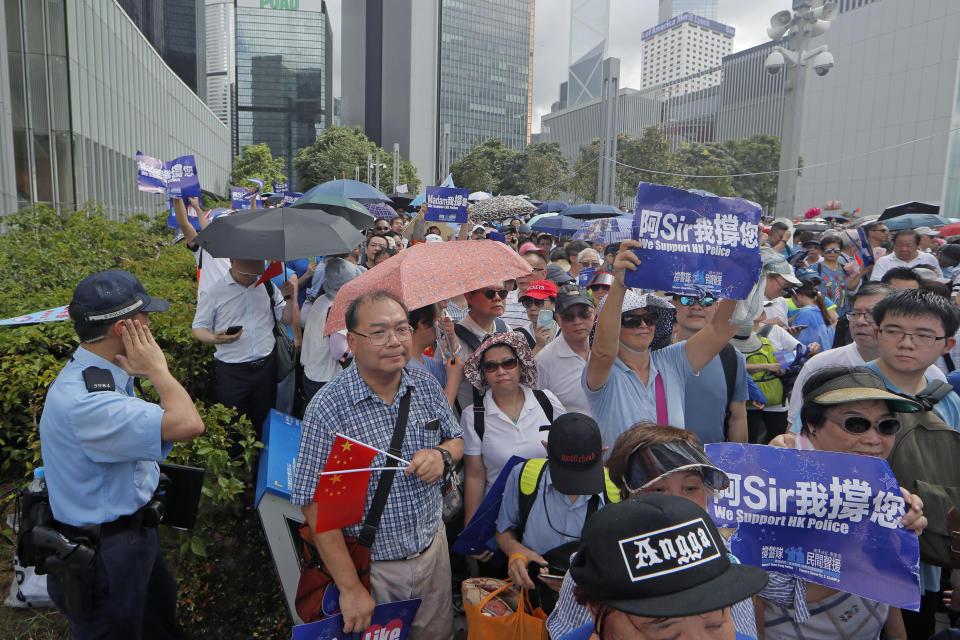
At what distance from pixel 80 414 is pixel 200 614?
1.70m

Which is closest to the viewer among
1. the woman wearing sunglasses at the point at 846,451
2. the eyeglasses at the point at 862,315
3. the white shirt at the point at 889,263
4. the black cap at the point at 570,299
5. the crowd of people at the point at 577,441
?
the crowd of people at the point at 577,441

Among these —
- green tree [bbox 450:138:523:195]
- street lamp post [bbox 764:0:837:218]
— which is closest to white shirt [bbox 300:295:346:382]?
street lamp post [bbox 764:0:837:218]

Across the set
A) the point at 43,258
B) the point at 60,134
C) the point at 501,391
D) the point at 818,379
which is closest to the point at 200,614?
the point at 501,391

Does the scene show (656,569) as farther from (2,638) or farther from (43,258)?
(43,258)

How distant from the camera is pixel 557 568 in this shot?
2.75m

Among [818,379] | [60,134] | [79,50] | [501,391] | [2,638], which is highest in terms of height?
[79,50]

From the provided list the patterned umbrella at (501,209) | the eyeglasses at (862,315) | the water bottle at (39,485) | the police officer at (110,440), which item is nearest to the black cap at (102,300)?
the police officer at (110,440)

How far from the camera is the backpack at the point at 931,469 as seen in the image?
2480 mm

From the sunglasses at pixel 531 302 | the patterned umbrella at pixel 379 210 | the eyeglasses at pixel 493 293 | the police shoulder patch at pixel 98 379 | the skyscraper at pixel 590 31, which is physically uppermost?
the skyscraper at pixel 590 31

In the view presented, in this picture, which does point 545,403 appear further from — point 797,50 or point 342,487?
point 797,50

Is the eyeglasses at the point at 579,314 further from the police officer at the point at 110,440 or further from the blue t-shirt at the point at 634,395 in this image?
the police officer at the point at 110,440

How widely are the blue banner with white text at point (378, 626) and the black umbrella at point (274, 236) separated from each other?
7.84 ft

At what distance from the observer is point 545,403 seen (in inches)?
138

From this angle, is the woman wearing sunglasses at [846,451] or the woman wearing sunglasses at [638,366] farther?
the woman wearing sunglasses at [638,366]
